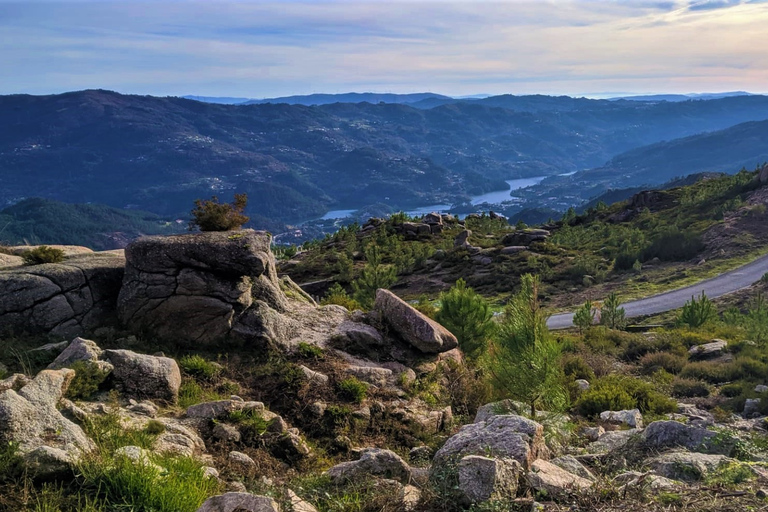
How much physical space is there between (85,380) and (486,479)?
699cm

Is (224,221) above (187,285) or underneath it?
above

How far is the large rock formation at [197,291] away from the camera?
1248cm

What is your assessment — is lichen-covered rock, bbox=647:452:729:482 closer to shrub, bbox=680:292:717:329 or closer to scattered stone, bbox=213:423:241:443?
scattered stone, bbox=213:423:241:443

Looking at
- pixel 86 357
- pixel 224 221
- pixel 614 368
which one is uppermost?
pixel 224 221

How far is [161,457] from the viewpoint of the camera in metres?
7.23

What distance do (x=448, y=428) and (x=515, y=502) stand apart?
5.32 metres

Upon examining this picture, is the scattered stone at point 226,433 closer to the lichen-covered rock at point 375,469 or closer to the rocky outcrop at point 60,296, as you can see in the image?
the lichen-covered rock at point 375,469

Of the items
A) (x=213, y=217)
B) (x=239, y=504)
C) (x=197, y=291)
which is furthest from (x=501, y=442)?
(x=213, y=217)

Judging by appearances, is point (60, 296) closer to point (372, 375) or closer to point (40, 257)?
point (40, 257)

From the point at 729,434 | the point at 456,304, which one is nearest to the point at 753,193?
the point at 456,304

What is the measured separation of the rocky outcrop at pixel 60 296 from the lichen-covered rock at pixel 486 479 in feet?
31.8

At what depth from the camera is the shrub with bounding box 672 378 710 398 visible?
52.0 ft

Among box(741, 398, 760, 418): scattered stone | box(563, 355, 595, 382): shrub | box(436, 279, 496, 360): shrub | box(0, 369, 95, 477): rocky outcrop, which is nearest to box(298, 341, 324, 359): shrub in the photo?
box(436, 279, 496, 360): shrub

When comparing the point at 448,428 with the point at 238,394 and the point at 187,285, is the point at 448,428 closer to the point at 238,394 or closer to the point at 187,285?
the point at 238,394
